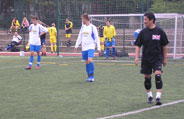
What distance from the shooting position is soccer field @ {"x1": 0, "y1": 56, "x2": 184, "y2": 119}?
7320mm

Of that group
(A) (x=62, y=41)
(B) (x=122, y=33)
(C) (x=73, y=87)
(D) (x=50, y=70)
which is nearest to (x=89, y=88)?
(C) (x=73, y=87)

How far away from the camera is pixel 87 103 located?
8320 mm

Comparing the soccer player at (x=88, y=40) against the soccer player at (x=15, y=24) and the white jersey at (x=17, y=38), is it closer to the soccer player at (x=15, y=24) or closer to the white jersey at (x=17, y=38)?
the white jersey at (x=17, y=38)

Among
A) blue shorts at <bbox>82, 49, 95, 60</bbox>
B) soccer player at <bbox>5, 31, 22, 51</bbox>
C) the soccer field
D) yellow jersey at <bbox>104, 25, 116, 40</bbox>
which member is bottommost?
the soccer field

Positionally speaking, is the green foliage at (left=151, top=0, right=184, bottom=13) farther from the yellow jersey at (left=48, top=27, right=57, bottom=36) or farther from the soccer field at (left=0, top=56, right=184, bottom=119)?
the soccer field at (left=0, top=56, right=184, bottom=119)

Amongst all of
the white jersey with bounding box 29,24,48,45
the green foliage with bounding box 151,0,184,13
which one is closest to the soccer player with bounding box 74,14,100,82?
the white jersey with bounding box 29,24,48,45

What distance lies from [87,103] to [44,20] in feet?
69.6

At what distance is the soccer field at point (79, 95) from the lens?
7.32 metres

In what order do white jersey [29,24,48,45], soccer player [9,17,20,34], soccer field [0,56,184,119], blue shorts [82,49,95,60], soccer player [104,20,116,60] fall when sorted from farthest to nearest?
soccer player [9,17,20,34]
soccer player [104,20,116,60]
white jersey [29,24,48,45]
blue shorts [82,49,95,60]
soccer field [0,56,184,119]

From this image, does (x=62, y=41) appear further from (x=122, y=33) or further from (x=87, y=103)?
(x=87, y=103)

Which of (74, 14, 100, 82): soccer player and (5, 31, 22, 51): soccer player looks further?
(5, 31, 22, 51): soccer player

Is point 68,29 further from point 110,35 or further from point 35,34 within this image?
point 35,34

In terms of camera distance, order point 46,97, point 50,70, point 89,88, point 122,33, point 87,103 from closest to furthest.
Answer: point 87,103
point 46,97
point 89,88
point 50,70
point 122,33

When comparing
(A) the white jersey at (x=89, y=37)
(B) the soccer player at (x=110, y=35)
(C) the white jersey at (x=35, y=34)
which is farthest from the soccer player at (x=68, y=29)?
(A) the white jersey at (x=89, y=37)
